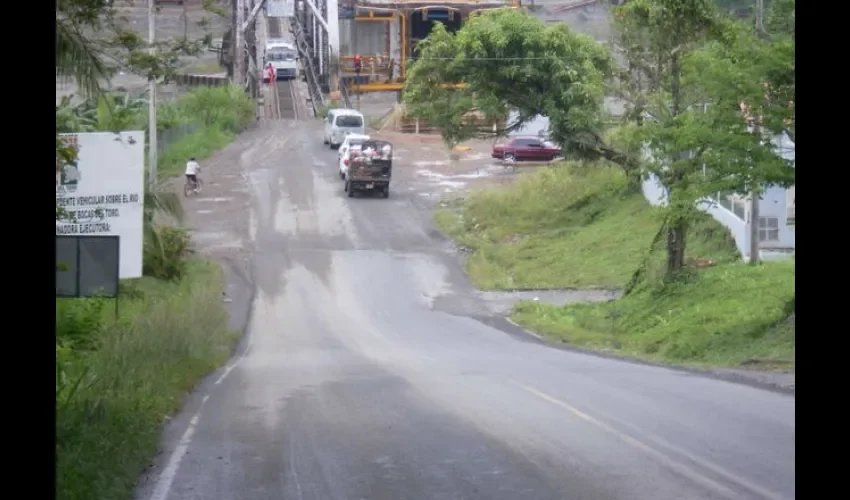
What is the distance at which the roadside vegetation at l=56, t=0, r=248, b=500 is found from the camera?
33.9 feet

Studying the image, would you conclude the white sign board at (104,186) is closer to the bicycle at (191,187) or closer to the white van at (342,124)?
the bicycle at (191,187)

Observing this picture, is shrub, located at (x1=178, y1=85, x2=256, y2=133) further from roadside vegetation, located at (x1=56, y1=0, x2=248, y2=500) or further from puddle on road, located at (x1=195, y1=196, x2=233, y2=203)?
roadside vegetation, located at (x1=56, y1=0, x2=248, y2=500)

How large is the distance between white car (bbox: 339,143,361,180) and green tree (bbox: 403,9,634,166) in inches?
305

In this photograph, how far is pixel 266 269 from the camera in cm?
3809

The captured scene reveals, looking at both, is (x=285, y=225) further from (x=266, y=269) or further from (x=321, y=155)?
(x=321, y=155)

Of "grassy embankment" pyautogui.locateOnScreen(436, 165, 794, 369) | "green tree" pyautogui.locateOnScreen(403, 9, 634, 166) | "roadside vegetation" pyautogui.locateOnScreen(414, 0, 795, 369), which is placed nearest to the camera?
"roadside vegetation" pyautogui.locateOnScreen(414, 0, 795, 369)

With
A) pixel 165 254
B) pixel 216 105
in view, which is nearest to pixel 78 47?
pixel 165 254

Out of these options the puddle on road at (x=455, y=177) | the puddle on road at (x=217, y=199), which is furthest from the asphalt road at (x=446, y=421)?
the puddle on road at (x=455, y=177)

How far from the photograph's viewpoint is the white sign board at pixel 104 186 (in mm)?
19844

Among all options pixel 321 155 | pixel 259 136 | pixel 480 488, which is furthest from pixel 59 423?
pixel 259 136

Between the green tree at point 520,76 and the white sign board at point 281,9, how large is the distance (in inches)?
1115

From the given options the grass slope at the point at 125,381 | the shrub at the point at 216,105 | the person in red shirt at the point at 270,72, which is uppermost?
the person in red shirt at the point at 270,72

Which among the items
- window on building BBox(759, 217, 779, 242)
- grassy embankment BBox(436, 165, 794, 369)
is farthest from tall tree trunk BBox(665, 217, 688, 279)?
window on building BBox(759, 217, 779, 242)

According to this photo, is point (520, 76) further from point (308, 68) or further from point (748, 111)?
point (308, 68)
